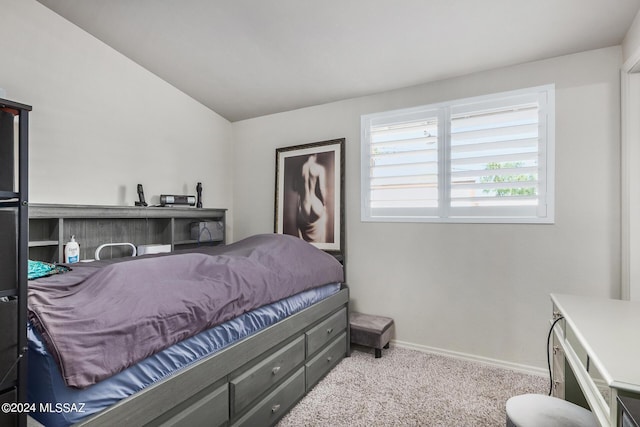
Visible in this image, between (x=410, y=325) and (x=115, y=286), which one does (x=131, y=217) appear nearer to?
(x=115, y=286)

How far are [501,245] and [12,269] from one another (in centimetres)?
275

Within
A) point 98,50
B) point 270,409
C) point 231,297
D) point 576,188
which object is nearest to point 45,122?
point 98,50

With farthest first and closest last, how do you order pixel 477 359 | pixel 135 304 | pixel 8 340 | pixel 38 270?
pixel 477 359 < pixel 38 270 < pixel 135 304 < pixel 8 340

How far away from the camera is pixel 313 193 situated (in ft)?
10.5

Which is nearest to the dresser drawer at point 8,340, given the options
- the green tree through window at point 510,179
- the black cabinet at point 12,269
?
the black cabinet at point 12,269

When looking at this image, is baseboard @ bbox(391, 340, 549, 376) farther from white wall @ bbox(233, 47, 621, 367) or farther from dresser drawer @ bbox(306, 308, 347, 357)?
dresser drawer @ bbox(306, 308, 347, 357)

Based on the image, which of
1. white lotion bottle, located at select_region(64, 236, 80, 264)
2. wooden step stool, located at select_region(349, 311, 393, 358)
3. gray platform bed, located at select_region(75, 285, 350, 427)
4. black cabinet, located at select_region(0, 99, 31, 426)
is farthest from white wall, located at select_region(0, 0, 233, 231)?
wooden step stool, located at select_region(349, 311, 393, 358)

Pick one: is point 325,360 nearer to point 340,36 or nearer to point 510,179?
point 510,179

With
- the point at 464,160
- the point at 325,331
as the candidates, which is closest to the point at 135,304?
the point at 325,331

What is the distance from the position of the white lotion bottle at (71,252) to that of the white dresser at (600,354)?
2.86 metres

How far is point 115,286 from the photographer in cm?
123

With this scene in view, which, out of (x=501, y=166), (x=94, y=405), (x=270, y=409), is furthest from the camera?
(x=501, y=166)

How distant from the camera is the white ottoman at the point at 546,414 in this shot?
128 cm

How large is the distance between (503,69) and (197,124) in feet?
9.35
